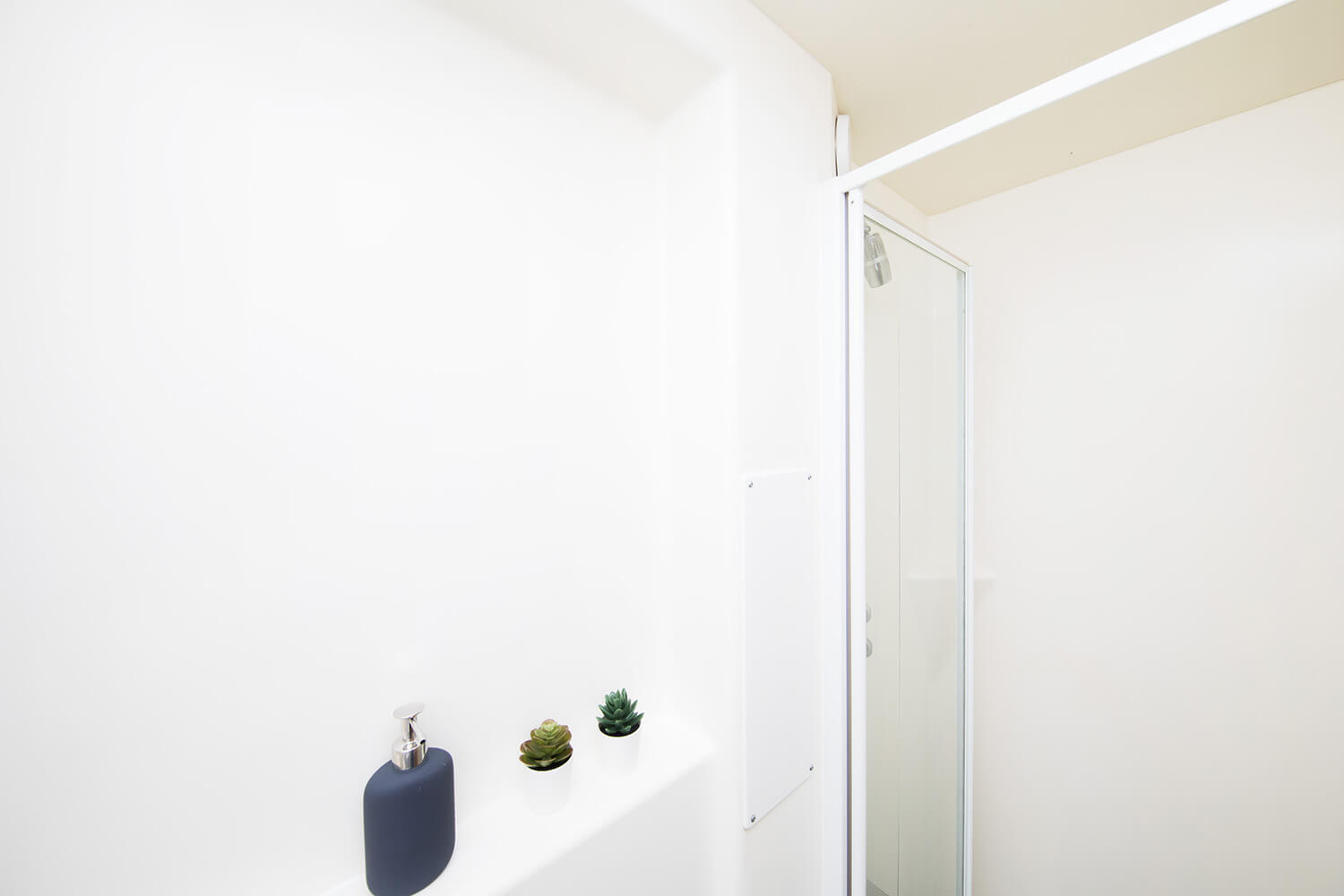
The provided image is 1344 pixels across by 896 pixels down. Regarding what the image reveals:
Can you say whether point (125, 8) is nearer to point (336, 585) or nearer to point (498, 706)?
point (336, 585)

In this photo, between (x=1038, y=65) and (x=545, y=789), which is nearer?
(x=545, y=789)

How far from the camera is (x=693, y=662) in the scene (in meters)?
0.88

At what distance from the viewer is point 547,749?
0.70 metres

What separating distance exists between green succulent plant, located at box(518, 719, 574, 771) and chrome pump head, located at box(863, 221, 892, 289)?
104 centimetres

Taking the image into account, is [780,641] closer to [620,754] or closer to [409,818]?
[620,754]

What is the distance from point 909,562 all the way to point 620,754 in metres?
0.83

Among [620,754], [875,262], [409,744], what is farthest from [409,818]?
[875,262]

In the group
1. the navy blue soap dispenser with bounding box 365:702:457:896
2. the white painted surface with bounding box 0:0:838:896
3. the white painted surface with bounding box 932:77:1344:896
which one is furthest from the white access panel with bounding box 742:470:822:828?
the white painted surface with bounding box 932:77:1344:896

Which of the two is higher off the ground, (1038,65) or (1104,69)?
(1038,65)

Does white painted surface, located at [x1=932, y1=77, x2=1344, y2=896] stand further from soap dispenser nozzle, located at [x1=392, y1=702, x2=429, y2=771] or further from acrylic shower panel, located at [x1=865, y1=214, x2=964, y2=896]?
soap dispenser nozzle, located at [x1=392, y1=702, x2=429, y2=771]

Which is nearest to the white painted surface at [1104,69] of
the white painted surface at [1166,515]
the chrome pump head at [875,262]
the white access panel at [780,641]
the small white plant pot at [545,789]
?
the chrome pump head at [875,262]

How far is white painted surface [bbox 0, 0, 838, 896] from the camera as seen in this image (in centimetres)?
46

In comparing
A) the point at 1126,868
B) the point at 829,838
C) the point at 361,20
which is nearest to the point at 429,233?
the point at 361,20

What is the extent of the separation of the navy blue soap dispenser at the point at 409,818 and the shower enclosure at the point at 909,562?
0.74m
